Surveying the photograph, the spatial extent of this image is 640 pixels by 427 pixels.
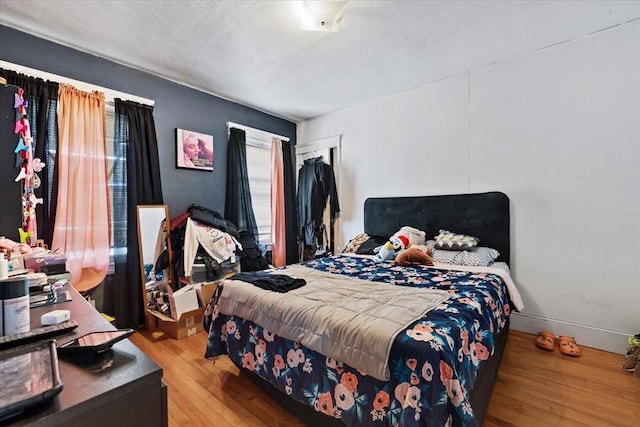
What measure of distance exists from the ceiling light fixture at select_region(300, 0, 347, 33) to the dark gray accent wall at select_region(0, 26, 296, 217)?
1.76 metres

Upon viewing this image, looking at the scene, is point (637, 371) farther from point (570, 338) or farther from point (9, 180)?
point (9, 180)

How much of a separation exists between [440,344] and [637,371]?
1.94 meters

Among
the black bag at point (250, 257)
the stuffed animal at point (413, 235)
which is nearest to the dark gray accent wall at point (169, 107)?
the black bag at point (250, 257)

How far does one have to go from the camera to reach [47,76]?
92.4 inches

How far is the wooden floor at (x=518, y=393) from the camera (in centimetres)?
159

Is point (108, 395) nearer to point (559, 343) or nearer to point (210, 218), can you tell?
point (210, 218)

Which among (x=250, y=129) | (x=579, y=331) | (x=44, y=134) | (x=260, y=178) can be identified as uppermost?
(x=250, y=129)

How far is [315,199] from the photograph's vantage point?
13.2 feet

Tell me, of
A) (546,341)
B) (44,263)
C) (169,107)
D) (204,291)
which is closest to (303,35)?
(169,107)

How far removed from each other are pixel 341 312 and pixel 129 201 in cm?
243

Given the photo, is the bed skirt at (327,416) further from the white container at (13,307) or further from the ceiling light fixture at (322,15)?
the ceiling light fixture at (322,15)

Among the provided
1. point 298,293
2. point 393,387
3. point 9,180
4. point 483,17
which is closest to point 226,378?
point 298,293

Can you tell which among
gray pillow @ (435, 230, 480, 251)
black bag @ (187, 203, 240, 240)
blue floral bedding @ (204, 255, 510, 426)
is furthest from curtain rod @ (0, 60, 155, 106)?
gray pillow @ (435, 230, 480, 251)

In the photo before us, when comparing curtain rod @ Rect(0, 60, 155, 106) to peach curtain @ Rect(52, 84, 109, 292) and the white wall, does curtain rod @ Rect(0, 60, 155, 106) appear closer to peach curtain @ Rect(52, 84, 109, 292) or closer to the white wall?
peach curtain @ Rect(52, 84, 109, 292)
